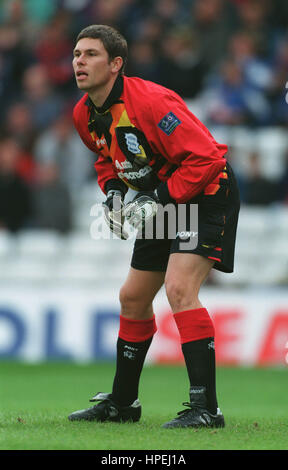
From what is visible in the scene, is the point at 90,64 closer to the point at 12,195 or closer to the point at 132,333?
the point at 132,333

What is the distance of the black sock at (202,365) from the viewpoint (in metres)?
5.23

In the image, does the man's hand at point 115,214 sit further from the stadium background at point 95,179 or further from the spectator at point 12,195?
the spectator at point 12,195

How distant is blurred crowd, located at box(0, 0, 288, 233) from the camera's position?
12.3 metres

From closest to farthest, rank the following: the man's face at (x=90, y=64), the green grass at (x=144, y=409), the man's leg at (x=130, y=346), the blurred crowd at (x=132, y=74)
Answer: the green grass at (x=144, y=409)
the man's face at (x=90, y=64)
the man's leg at (x=130, y=346)
the blurred crowd at (x=132, y=74)

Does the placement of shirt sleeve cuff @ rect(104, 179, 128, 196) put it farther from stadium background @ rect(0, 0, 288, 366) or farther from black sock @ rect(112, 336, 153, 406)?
stadium background @ rect(0, 0, 288, 366)

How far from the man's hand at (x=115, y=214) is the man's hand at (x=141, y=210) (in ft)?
0.34

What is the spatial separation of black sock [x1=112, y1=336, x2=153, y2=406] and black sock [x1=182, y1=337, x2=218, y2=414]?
0.54m

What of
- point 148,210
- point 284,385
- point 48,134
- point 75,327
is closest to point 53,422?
→ point 148,210

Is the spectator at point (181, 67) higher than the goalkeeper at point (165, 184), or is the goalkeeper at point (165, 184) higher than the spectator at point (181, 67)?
the spectator at point (181, 67)

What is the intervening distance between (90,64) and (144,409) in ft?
8.85

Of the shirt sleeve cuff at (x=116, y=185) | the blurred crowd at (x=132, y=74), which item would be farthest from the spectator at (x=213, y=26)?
the shirt sleeve cuff at (x=116, y=185)

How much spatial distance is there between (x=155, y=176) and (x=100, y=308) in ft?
20.0

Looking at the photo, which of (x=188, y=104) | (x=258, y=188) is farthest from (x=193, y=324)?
(x=188, y=104)

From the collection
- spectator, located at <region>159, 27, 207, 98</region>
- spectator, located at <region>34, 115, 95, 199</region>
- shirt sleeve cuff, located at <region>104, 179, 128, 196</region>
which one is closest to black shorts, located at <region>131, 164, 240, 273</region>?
shirt sleeve cuff, located at <region>104, 179, 128, 196</region>
